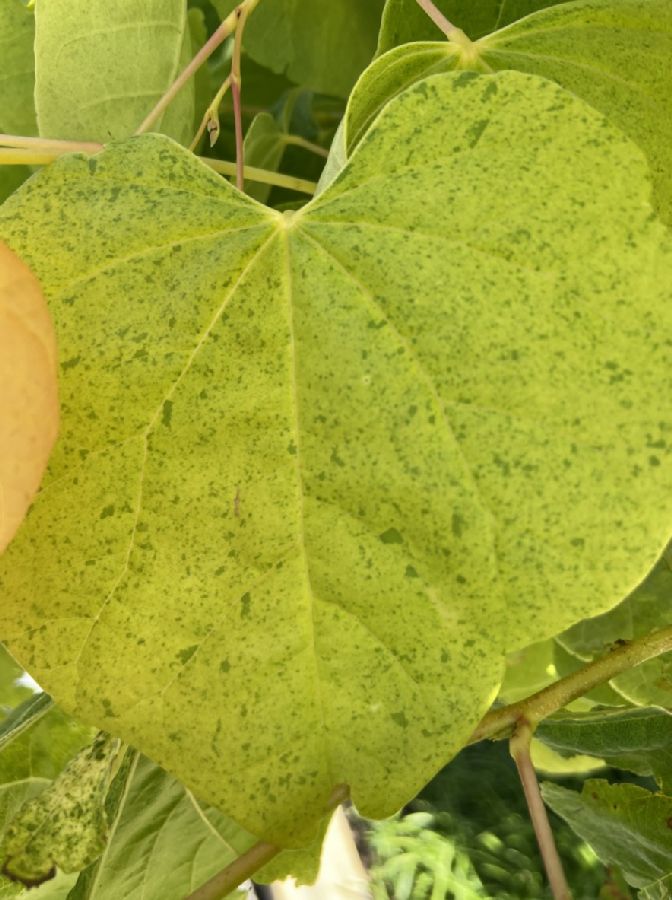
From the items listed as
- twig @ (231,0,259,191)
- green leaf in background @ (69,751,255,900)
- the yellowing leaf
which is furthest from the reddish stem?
green leaf in background @ (69,751,255,900)

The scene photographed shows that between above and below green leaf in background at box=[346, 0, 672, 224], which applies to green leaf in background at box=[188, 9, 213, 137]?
above

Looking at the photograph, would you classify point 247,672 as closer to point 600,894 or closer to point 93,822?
point 93,822

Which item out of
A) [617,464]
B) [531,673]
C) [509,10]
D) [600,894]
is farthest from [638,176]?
[600,894]

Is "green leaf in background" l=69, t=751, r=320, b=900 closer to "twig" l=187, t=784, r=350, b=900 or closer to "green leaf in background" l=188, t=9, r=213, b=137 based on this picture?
"twig" l=187, t=784, r=350, b=900

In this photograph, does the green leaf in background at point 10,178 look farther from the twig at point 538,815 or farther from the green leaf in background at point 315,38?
the twig at point 538,815

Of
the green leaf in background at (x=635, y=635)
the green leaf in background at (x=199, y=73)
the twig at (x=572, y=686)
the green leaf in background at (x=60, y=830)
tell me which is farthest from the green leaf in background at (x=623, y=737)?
the green leaf in background at (x=199, y=73)

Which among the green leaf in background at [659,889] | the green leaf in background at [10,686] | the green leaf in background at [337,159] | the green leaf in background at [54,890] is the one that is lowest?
the green leaf in background at [659,889]
